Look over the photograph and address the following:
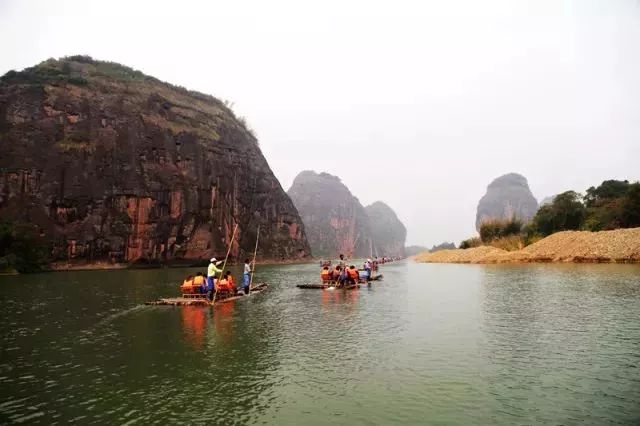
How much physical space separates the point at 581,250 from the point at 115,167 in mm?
84353

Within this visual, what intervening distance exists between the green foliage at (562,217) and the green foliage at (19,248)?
8891cm

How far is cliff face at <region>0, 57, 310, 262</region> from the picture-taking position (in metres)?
78.1

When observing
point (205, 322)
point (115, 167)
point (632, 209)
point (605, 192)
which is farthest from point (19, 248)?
point (605, 192)

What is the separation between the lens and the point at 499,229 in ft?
318

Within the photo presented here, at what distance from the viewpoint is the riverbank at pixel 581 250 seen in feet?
180

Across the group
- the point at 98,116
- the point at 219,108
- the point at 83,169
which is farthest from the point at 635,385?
the point at 219,108

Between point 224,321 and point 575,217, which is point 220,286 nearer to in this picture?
point 224,321

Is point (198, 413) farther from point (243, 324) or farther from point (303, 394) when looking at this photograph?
Answer: point (243, 324)

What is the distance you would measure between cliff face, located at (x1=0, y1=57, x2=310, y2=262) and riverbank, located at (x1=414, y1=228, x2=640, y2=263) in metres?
62.1

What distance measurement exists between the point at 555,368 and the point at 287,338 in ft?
31.8

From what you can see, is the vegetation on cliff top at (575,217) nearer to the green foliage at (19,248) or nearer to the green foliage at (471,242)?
the green foliage at (471,242)

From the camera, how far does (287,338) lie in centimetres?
1755

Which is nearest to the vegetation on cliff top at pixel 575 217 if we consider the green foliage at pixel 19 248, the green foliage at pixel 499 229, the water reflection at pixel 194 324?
the green foliage at pixel 499 229

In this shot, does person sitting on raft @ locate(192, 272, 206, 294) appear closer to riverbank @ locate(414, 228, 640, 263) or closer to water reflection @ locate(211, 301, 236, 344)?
water reflection @ locate(211, 301, 236, 344)
